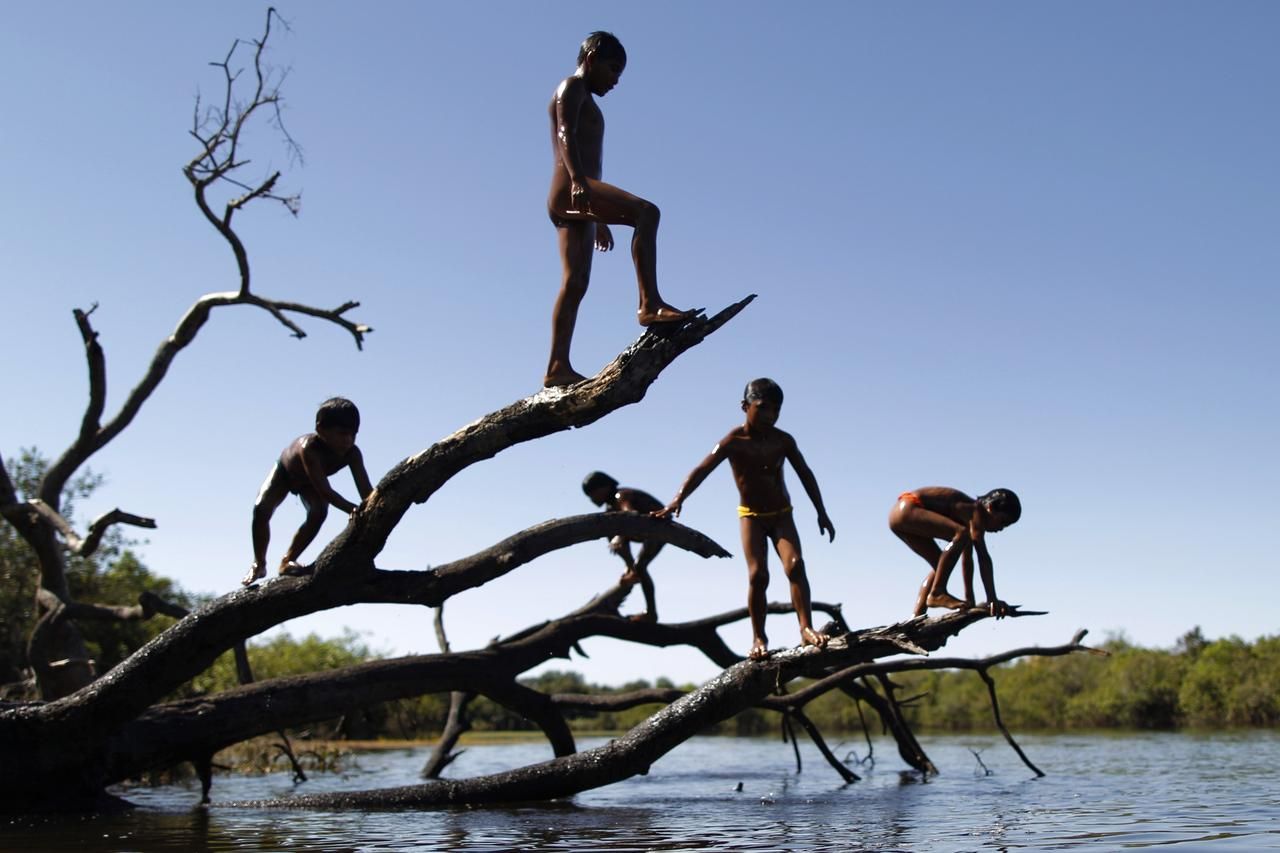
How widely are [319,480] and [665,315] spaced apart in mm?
3157

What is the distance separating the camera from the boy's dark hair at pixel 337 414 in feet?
27.0

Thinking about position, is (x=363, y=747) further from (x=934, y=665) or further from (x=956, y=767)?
(x=934, y=665)

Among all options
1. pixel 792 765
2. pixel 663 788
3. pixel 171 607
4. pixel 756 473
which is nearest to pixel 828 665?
pixel 756 473

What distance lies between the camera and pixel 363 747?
3328cm

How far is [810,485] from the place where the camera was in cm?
894

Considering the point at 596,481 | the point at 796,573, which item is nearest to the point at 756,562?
the point at 796,573

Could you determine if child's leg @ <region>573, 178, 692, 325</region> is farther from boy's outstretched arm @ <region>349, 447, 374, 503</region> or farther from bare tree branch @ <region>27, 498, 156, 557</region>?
bare tree branch @ <region>27, 498, 156, 557</region>

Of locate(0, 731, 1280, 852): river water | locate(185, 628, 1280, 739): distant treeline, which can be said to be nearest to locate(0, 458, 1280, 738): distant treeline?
locate(185, 628, 1280, 739): distant treeline

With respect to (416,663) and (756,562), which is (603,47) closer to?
(756,562)

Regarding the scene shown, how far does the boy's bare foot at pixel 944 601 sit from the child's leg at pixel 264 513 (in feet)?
16.4

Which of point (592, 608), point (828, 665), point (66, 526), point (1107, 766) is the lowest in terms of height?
point (1107, 766)

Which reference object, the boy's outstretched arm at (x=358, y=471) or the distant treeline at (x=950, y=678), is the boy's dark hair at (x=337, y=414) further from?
the distant treeline at (x=950, y=678)

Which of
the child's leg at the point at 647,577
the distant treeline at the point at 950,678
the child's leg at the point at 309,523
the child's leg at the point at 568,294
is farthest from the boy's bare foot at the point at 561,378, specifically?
the distant treeline at the point at 950,678

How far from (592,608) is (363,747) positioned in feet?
74.1
